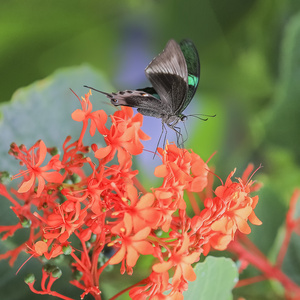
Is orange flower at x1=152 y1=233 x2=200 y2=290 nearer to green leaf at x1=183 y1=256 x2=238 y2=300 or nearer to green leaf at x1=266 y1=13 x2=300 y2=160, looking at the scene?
green leaf at x1=183 y1=256 x2=238 y2=300

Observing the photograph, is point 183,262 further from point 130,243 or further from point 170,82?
point 170,82

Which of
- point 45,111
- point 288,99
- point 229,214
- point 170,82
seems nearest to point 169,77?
point 170,82

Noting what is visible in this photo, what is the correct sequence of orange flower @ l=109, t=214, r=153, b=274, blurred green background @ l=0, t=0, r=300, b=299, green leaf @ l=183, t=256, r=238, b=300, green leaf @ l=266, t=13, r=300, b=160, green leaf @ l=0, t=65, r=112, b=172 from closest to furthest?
orange flower @ l=109, t=214, r=153, b=274 < green leaf @ l=183, t=256, r=238, b=300 < green leaf @ l=0, t=65, r=112, b=172 < blurred green background @ l=0, t=0, r=300, b=299 < green leaf @ l=266, t=13, r=300, b=160

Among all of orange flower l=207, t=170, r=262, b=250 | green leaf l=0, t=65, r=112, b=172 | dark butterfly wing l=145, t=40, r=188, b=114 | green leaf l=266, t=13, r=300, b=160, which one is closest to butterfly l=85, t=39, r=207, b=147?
dark butterfly wing l=145, t=40, r=188, b=114

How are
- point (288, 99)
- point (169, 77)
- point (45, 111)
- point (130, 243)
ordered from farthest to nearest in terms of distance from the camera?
1. point (288, 99)
2. point (45, 111)
3. point (169, 77)
4. point (130, 243)

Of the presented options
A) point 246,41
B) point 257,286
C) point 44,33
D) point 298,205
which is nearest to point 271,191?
point 298,205

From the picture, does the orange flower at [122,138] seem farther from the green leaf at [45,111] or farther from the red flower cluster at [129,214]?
the green leaf at [45,111]
